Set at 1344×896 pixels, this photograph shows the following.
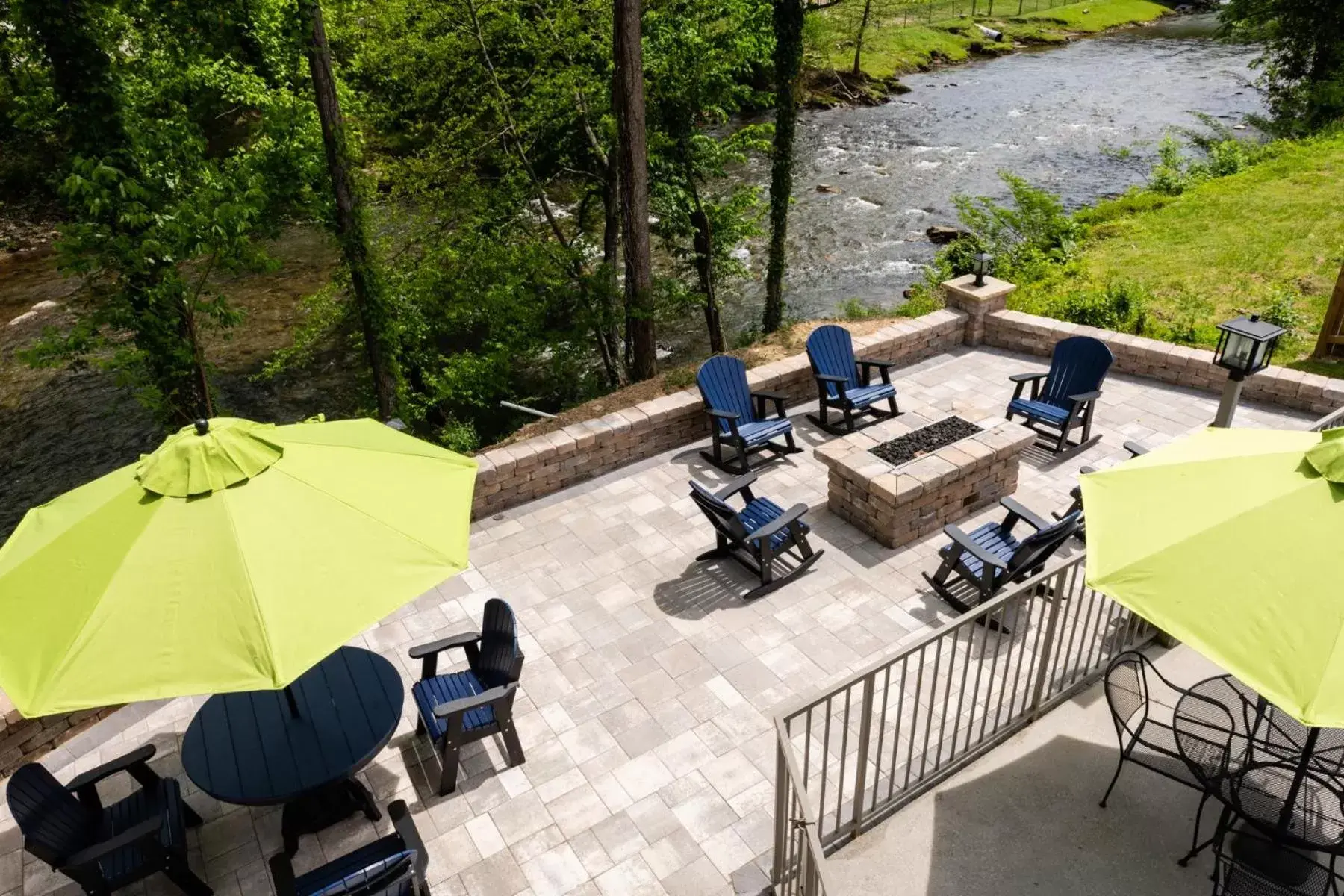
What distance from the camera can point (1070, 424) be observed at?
8.26 m

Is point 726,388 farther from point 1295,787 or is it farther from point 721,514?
point 1295,787

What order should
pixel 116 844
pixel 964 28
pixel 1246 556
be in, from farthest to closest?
pixel 964 28, pixel 116 844, pixel 1246 556

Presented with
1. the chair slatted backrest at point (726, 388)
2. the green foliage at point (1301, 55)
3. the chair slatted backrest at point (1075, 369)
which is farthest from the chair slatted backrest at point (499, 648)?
the green foliage at point (1301, 55)

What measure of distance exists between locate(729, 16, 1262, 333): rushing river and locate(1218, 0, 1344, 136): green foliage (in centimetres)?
263

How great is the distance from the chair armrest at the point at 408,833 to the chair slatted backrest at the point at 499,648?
0.95 metres

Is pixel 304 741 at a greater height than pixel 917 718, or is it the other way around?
pixel 304 741

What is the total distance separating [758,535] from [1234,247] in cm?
1419

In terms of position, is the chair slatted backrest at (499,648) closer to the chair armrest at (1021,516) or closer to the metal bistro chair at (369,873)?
the metal bistro chair at (369,873)

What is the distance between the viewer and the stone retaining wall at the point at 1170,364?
28.7 feet

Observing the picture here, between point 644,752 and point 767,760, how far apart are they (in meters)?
0.76

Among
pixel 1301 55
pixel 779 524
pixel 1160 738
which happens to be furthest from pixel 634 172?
pixel 1301 55

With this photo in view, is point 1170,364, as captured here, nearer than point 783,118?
Yes

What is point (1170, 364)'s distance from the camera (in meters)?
9.49

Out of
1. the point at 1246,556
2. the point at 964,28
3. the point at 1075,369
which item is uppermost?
the point at 964,28
